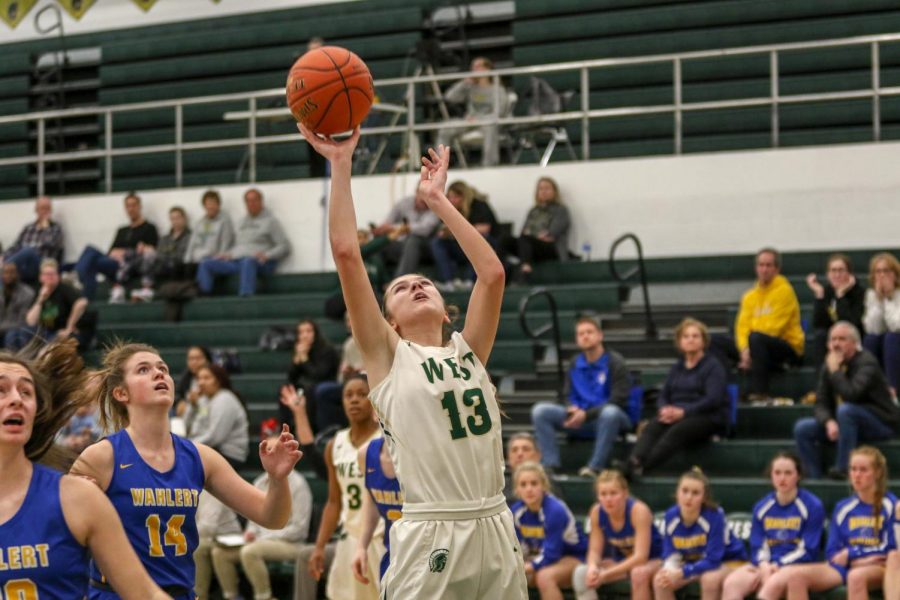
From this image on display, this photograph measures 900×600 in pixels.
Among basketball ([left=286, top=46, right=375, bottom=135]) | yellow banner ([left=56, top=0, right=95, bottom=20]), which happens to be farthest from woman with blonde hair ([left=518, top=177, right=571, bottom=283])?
yellow banner ([left=56, top=0, right=95, bottom=20])

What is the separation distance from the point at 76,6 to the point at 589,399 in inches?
439

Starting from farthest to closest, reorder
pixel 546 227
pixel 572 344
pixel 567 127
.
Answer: pixel 567 127, pixel 546 227, pixel 572 344

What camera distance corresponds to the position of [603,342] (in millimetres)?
11211

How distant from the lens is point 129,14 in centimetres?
1797

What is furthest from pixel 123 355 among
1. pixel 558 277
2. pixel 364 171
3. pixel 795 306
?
pixel 364 171

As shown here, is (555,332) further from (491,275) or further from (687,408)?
(491,275)

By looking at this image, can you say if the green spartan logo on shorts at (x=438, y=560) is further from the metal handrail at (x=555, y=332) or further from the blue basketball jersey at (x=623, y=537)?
the metal handrail at (x=555, y=332)

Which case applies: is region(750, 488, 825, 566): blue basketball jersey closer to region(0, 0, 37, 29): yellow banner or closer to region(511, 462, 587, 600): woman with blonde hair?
region(511, 462, 587, 600): woman with blonde hair

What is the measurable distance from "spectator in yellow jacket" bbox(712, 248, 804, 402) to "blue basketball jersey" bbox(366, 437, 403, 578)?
3654 millimetres

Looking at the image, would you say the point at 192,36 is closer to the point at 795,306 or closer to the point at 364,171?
the point at 364,171

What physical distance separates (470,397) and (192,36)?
45.8 feet

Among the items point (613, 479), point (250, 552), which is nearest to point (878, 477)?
point (613, 479)

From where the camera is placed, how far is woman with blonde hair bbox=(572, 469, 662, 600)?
831 centimetres

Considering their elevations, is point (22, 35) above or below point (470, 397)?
above
